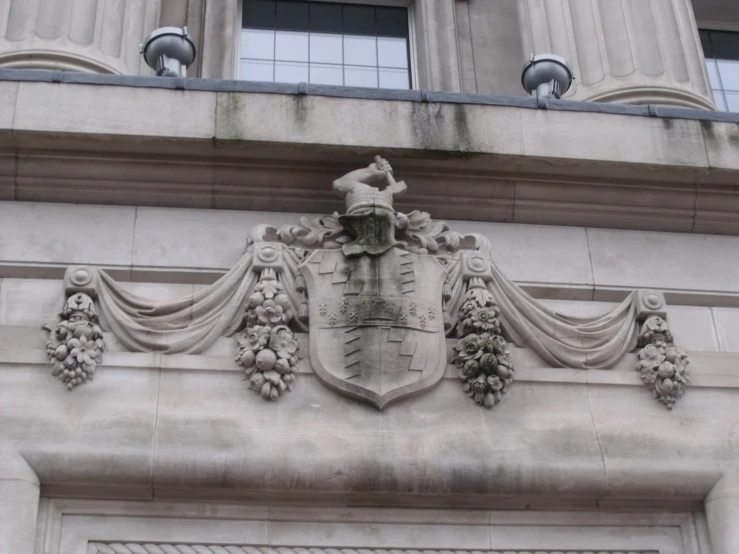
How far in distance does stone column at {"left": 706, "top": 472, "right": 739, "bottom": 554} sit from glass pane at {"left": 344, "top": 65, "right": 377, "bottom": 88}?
590cm

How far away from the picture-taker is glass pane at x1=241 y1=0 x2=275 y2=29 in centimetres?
1430

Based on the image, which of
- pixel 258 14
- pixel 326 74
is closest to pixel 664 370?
pixel 326 74

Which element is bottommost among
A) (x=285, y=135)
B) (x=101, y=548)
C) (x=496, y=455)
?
(x=101, y=548)

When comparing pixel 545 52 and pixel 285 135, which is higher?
pixel 545 52

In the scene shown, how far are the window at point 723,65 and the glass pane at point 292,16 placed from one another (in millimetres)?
4519

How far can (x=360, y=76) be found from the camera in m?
14.0

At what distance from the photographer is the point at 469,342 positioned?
10.2 meters

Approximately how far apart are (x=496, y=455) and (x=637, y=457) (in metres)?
1.10

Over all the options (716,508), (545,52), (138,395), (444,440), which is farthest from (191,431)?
(545,52)

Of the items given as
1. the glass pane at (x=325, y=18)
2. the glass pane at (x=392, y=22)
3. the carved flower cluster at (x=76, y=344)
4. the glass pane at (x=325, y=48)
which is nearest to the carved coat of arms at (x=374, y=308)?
the carved flower cluster at (x=76, y=344)

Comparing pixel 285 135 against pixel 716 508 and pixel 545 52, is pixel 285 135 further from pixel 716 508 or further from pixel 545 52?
pixel 716 508

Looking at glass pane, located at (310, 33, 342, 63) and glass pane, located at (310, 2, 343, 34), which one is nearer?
glass pane, located at (310, 33, 342, 63)

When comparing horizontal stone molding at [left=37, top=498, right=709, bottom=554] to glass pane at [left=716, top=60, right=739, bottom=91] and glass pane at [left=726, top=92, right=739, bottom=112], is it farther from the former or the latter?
glass pane at [left=716, top=60, right=739, bottom=91]

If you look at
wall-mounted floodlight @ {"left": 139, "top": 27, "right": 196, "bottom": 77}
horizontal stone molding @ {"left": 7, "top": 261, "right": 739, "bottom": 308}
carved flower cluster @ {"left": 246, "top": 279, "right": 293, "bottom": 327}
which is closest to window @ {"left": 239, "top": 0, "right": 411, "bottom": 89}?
wall-mounted floodlight @ {"left": 139, "top": 27, "right": 196, "bottom": 77}
